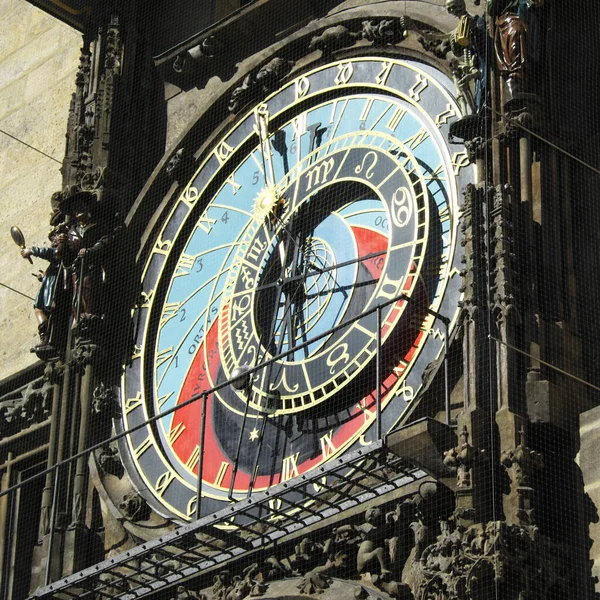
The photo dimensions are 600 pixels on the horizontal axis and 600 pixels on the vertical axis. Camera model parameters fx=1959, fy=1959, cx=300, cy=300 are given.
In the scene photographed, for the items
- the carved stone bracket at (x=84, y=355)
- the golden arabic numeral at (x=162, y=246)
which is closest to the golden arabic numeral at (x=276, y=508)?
the carved stone bracket at (x=84, y=355)

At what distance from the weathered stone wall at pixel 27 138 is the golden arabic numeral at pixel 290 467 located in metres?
3.46

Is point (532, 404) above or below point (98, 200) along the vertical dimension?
below

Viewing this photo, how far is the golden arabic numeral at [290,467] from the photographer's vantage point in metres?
10.1

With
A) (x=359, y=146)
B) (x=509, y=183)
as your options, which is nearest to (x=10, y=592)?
(x=359, y=146)

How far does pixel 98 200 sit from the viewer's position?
12.1 meters

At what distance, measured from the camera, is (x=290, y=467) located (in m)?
10.2

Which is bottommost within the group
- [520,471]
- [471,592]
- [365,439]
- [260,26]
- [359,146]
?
[471,592]

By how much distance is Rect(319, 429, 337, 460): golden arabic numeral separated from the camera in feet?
32.8

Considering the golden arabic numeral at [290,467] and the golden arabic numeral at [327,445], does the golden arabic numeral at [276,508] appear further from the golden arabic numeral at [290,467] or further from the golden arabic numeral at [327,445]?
the golden arabic numeral at [327,445]

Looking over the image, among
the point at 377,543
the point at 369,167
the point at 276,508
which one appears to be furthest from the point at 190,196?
the point at 377,543

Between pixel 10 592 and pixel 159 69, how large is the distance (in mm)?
3482

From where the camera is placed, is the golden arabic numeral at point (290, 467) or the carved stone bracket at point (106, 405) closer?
the golden arabic numeral at point (290, 467)

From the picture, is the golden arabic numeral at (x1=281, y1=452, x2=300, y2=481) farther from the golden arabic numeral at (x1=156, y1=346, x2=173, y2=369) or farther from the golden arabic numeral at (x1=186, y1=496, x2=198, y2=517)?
the golden arabic numeral at (x1=156, y1=346, x2=173, y2=369)

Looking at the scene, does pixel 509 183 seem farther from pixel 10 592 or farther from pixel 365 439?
pixel 10 592
